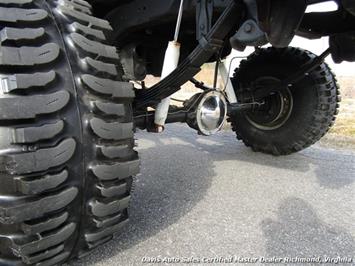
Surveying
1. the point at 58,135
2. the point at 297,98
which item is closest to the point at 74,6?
the point at 58,135

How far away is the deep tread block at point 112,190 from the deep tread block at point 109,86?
0.38 meters

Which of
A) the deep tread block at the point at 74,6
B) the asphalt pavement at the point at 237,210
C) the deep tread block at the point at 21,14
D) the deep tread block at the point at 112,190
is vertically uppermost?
the deep tread block at the point at 74,6

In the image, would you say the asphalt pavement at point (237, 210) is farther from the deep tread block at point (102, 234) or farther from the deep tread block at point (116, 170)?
the deep tread block at point (116, 170)

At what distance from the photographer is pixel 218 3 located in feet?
7.43

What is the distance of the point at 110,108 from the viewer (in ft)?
5.40

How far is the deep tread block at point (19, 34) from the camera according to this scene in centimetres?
145

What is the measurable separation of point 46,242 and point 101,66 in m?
0.73

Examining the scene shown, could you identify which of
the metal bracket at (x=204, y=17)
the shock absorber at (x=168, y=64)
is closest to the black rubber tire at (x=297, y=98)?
the shock absorber at (x=168, y=64)

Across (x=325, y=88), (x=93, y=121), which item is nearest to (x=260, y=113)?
(x=325, y=88)

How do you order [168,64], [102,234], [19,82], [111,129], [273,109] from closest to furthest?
[19,82] < [111,129] < [102,234] < [168,64] < [273,109]

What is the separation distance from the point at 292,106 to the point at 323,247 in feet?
6.17

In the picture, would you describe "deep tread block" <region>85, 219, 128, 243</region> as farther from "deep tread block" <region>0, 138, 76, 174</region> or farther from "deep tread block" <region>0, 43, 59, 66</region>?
"deep tread block" <region>0, 43, 59, 66</region>

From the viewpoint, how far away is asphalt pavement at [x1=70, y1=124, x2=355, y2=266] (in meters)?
2.00

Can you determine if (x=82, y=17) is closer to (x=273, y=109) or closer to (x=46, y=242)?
(x=46, y=242)
